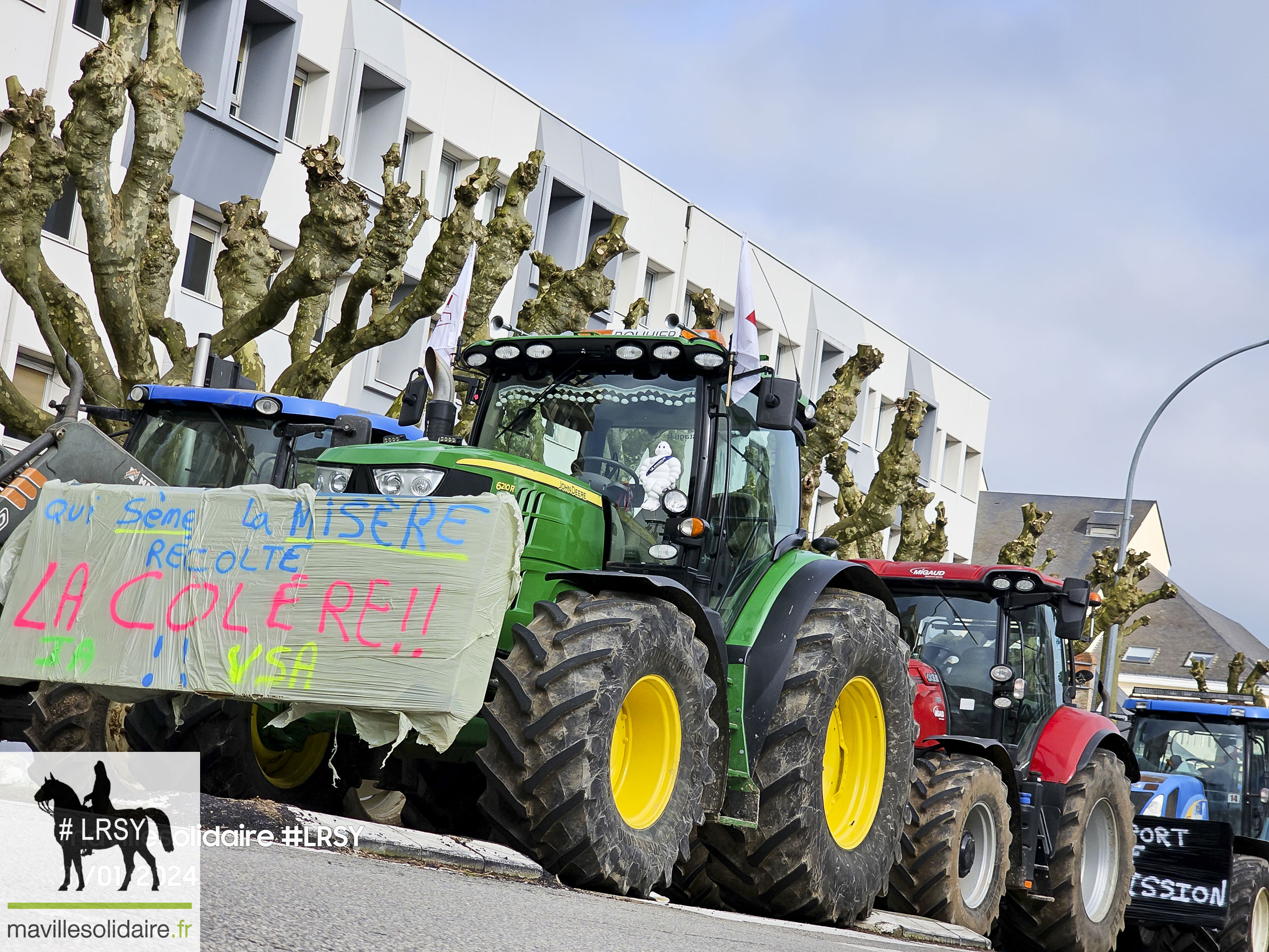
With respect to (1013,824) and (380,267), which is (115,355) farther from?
(1013,824)

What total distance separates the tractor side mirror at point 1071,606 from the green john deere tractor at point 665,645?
282 centimetres

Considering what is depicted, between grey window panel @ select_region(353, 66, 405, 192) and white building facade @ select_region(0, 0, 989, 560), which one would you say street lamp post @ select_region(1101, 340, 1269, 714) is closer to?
white building facade @ select_region(0, 0, 989, 560)

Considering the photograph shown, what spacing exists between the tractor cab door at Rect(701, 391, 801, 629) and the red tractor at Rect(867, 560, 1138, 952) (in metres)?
2.12

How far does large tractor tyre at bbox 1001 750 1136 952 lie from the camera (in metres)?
10.3

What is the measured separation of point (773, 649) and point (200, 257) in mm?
17791

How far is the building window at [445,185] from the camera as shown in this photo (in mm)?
27219

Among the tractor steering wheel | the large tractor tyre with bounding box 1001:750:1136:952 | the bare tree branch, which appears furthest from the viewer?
the bare tree branch

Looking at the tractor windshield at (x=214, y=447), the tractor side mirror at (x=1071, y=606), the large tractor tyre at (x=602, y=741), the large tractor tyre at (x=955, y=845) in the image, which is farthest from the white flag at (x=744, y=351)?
the tractor side mirror at (x=1071, y=606)

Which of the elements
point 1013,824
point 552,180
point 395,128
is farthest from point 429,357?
point 552,180

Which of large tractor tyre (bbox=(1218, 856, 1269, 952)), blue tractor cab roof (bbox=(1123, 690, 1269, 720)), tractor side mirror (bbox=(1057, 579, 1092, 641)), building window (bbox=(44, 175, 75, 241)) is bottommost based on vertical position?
large tractor tyre (bbox=(1218, 856, 1269, 952))

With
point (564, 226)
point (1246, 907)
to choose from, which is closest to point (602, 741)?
point (1246, 907)

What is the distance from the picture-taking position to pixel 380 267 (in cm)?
1481

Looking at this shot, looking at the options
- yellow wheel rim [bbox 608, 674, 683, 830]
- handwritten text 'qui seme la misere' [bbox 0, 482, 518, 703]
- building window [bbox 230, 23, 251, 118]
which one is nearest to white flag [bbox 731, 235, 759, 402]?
yellow wheel rim [bbox 608, 674, 683, 830]

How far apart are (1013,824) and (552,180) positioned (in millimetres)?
20921
